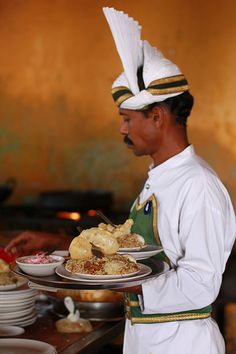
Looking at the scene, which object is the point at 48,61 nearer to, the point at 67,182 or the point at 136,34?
the point at 67,182

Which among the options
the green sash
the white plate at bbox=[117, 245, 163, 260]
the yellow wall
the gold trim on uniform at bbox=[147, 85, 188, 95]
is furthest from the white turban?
the yellow wall

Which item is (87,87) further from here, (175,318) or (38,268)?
(38,268)

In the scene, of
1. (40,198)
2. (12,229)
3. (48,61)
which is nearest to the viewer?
(12,229)

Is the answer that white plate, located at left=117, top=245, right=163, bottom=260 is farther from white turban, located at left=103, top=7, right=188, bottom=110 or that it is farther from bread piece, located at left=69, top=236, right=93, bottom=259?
white turban, located at left=103, top=7, right=188, bottom=110

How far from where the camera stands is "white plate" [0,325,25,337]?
2.71 metres

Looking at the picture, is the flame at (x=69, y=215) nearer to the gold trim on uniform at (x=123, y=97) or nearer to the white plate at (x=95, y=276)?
the gold trim on uniform at (x=123, y=97)

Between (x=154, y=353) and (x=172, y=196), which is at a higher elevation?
(x=172, y=196)

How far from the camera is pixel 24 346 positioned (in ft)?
8.25

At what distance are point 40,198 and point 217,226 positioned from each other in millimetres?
4031

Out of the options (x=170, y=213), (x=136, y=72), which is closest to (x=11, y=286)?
(x=170, y=213)

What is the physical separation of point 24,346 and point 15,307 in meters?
0.39

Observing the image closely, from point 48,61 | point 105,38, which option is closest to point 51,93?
point 48,61

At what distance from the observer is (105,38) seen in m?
6.34

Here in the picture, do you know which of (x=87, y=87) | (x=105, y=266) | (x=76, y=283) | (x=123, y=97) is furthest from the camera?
(x=87, y=87)
